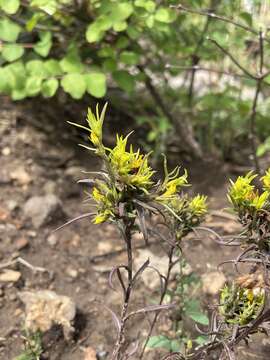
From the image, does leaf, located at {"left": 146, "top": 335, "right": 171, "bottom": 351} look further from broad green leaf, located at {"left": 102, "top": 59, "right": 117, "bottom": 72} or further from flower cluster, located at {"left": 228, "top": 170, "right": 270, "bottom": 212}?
broad green leaf, located at {"left": 102, "top": 59, "right": 117, "bottom": 72}

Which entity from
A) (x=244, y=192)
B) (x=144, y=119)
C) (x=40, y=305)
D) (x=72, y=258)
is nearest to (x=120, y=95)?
(x=144, y=119)

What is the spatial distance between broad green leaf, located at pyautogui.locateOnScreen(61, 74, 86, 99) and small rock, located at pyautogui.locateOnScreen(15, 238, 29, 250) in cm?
56

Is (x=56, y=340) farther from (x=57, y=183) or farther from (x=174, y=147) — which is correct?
(x=174, y=147)

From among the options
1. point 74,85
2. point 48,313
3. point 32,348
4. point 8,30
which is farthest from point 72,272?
point 8,30

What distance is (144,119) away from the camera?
2.50m

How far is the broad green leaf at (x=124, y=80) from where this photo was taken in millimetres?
2174

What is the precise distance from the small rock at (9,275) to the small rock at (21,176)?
1.72 ft

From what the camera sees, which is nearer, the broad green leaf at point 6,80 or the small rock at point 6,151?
the broad green leaf at point 6,80

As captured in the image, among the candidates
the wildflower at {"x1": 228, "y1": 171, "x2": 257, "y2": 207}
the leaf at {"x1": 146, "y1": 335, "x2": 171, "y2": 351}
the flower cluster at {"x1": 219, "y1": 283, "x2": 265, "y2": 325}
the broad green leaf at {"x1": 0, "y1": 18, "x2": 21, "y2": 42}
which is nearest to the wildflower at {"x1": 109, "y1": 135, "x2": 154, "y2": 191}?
the wildflower at {"x1": 228, "y1": 171, "x2": 257, "y2": 207}

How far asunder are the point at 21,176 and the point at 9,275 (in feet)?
1.93

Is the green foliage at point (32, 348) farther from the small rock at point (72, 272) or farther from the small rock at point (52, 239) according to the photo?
the small rock at point (52, 239)

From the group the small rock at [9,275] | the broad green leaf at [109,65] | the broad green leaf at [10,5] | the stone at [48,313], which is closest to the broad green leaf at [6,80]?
the broad green leaf at [10,5]

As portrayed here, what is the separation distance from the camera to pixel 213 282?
184cm

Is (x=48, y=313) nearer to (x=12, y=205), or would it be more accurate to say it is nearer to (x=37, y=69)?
(x=12, y=205)
